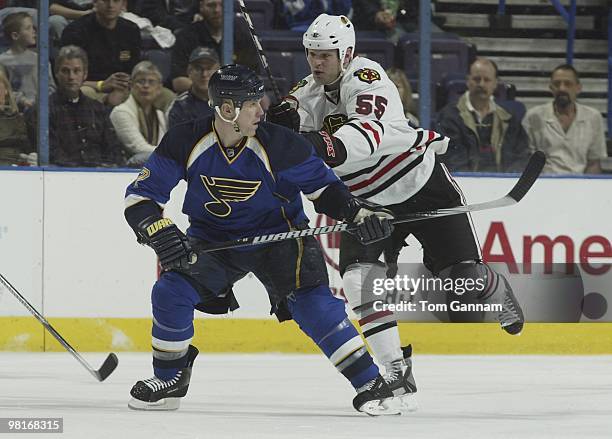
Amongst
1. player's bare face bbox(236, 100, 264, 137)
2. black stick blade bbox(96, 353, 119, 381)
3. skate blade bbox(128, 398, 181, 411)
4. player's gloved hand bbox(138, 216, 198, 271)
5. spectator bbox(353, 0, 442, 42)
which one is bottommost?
black stick blade bbox(96, 353, 119, 381)

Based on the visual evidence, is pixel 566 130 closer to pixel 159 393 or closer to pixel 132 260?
pixel 132 260

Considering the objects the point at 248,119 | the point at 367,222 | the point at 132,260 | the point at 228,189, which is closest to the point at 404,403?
the point at 367,222

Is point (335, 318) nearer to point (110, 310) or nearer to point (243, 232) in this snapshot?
point (243, 232)

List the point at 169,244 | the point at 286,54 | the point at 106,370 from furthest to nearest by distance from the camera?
the point at 286,54 → the point at 106,370 → the point at 169,244

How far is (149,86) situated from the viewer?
6.66 m

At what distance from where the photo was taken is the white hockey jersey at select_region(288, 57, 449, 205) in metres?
4.58

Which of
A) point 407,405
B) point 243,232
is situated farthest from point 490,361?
point 243,232

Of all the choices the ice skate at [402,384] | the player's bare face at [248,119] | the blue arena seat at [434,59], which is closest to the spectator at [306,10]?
the blue arena seat at [434,59]

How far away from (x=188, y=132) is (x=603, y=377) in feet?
7.50

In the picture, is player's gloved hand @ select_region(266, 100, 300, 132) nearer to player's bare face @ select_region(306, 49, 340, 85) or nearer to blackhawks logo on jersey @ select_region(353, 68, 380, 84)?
player's bare face @ select_region(306, 49, 340, 85)

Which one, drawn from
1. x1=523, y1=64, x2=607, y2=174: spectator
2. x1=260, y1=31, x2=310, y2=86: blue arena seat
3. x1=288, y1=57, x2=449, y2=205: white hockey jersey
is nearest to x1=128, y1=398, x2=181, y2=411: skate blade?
x1=288, y1=57, x2=449, y2=205: white hockey jersey

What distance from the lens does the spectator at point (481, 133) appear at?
6.78 meters

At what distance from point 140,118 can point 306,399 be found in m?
2.16

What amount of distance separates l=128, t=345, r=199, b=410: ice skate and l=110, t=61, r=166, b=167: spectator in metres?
2.26
